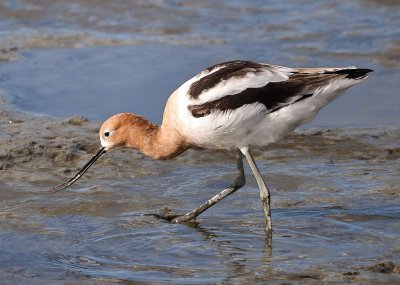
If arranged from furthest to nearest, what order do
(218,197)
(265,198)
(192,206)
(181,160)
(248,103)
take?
(181,160)
(192,206)
(218,197)
(265,198)
(248,103)

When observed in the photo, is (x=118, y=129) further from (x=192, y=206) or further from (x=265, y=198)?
(x=265, y=198)

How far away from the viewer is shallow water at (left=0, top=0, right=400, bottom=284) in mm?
6434

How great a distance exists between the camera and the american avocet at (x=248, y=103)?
7023 millimetres

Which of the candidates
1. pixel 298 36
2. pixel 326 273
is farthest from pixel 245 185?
pixel 298 36

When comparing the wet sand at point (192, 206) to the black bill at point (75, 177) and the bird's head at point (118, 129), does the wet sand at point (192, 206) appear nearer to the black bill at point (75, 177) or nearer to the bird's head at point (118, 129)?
the black bill at point (75, 177)

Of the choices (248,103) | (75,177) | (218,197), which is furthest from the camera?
(75,177)

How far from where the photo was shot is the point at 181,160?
8.60 metres

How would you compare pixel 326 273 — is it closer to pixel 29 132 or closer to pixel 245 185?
pixel 245 185

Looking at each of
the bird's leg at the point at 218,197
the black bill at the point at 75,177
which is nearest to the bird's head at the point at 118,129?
the black bill at the point at 75,177

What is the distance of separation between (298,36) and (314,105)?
4.73 meters

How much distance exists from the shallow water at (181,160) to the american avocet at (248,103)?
1.50ft

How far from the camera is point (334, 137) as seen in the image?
9.04m

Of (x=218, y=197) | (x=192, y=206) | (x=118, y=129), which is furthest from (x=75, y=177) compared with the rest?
(x=218, y=197)

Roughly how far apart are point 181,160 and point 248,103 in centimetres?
171
